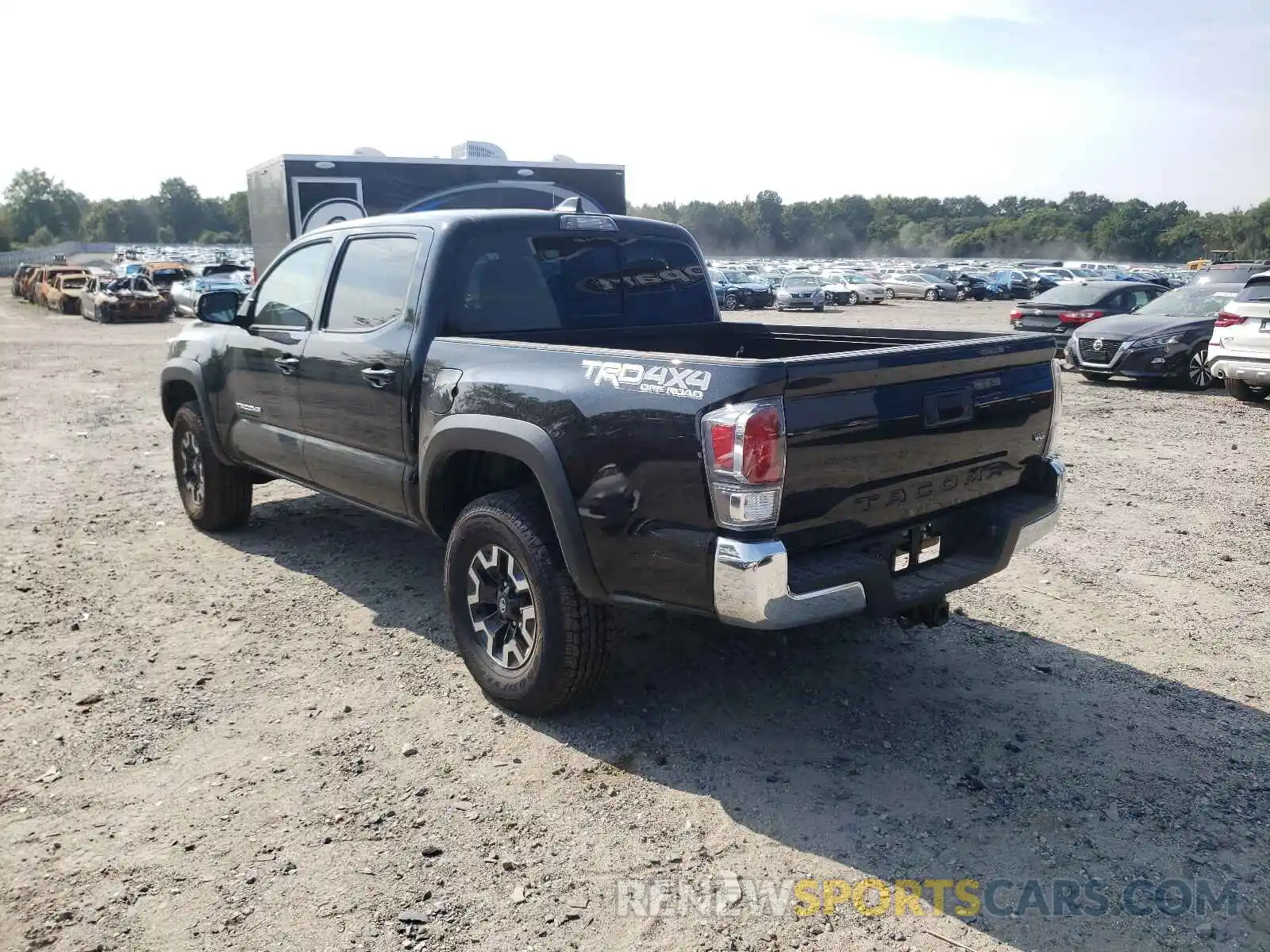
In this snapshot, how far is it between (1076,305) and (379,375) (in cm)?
1466

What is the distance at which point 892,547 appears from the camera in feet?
12.0

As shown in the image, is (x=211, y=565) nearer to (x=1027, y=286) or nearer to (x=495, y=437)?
(x=495, y=437)

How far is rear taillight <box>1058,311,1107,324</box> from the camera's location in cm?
1608

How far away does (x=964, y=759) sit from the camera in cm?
372

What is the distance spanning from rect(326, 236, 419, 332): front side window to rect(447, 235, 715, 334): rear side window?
0.33m

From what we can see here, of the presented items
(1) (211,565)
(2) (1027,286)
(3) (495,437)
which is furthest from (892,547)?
(2) (1027,286)

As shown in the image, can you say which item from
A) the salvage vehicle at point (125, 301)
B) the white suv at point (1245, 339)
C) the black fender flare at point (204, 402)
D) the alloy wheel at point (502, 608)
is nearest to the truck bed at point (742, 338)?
the alloy wheel at point (502, 608)

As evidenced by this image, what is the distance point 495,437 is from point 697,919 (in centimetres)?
193

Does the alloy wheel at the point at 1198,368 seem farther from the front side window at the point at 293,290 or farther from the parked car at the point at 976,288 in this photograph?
the parked car at the point at 976,288

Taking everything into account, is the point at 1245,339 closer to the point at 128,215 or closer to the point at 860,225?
the point at 860,225

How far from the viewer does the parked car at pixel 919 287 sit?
139ft

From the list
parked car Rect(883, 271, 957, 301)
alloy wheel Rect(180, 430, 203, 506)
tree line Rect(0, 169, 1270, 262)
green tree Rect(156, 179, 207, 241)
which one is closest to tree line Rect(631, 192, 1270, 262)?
tree line Rect(0, 169, 1270, 262)

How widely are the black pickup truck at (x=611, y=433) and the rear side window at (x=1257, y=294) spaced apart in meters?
8.58

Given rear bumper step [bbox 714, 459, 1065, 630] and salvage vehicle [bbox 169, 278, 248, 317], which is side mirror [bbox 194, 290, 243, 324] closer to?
rear bumper step [bbox 714, 459, 1065, 630]
